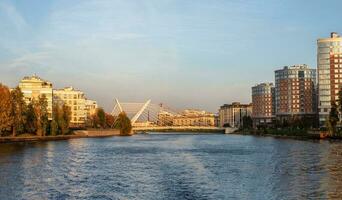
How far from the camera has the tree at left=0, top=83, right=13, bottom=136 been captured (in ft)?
263

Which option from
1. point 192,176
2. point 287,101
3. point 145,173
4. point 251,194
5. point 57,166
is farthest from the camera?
point 287,101

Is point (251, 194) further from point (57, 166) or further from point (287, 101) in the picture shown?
point (287, 101)

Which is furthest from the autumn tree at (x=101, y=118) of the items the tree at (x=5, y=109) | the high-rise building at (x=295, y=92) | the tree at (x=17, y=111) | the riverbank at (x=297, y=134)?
the tree at (x=5, y=109)

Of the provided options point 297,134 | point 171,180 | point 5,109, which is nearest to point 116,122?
A: point 297,134

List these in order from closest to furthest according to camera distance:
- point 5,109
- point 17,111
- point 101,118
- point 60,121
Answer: point 5,109
point 17,111
point 60,121
point 101,118

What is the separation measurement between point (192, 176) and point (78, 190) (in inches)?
327

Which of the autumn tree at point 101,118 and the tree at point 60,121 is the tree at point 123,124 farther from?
the tree at point 60,121

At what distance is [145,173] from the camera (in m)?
33.3

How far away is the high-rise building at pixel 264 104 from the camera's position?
608 ft

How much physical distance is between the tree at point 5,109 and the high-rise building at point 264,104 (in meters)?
117

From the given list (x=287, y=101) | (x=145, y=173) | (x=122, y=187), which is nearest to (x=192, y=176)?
(x=145, y=173)

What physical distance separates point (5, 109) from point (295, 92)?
338ft

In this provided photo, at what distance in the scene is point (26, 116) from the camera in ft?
302

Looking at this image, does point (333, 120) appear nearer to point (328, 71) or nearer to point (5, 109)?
point (328, 71)
